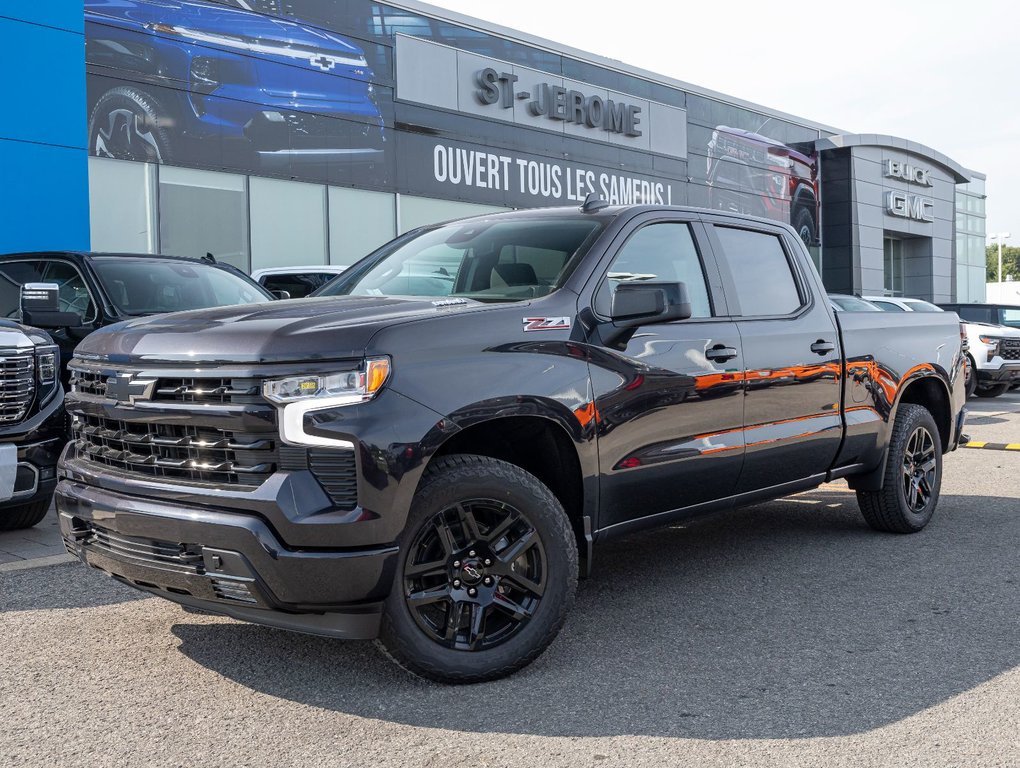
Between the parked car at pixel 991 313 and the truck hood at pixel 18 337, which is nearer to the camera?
the truck hood at pixel 18 337

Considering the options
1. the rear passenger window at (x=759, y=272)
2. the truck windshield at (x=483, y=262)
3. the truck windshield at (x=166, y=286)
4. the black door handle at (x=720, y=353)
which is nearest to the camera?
A: the truck windshield at (x=483, y=262)

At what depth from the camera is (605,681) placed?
3.81 m

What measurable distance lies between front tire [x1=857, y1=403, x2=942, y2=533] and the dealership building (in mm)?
11701

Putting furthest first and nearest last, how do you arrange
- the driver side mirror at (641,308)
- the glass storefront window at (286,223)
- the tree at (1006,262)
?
the tree at (1006,262)
the glass storefront window at (286,223)
the driver side mirror at (641,308)

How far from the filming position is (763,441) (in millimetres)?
5062

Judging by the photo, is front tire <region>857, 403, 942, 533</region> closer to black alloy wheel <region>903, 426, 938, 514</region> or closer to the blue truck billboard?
black alloy wheel <region>903, 426, 938, 514</region>

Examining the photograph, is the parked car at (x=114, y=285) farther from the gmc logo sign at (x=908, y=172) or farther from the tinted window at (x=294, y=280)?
the gmc logo sign at (x=908, y=172)

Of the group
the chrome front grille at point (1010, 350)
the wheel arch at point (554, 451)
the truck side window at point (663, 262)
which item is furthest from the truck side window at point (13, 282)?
the chrome front grille at point (1010, 350)

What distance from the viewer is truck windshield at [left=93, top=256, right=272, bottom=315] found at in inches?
308

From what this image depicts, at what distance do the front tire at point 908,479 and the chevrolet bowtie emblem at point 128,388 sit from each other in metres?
4.23

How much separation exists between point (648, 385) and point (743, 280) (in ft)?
3.87

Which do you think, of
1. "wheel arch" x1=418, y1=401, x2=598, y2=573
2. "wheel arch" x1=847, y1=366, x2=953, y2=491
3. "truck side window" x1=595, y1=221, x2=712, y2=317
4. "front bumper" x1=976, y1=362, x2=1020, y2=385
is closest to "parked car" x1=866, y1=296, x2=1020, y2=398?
"front bumper" x1=976, y1=362, x2=1020, y2=385

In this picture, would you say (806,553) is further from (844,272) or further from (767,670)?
(844,272)

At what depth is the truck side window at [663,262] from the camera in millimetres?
4598
